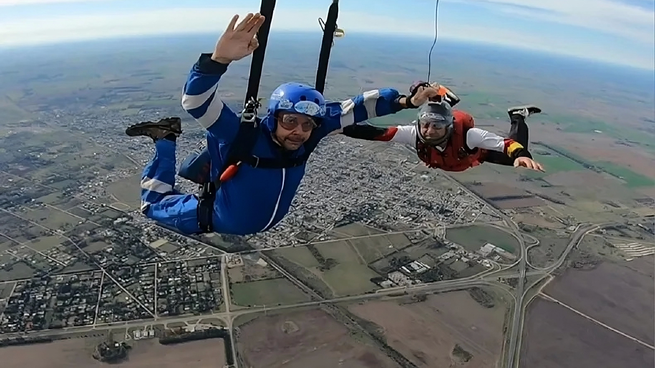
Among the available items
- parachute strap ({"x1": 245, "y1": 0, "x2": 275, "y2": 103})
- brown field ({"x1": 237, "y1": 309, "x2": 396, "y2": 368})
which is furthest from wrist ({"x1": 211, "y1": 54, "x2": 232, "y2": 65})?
brown field ({"x1": 237, "y1": 309, "x2": 396, "y2": 368})

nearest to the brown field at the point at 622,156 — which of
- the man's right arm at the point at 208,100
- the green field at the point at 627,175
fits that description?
the green field at the point at 627,175

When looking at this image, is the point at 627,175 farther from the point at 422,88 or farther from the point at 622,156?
the point at 422,88

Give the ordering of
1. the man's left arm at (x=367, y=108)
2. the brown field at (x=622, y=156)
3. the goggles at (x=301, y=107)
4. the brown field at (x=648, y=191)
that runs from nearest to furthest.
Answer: the goggles at (x=301, y=107) → the man's left arm at (x=367, y=108) → the brown field at (x=648, y=191) → the brown field at (x=622, y=156)

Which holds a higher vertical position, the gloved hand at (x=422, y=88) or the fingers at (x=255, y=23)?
the fingers at (x=255, y=23)

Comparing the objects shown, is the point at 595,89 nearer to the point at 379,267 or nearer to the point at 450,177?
the point at 450,177

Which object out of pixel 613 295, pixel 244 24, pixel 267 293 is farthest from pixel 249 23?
pixel 613 295

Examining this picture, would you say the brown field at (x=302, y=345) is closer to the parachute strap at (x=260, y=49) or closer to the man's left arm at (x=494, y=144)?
the man's left arm at (x=494, y=144)

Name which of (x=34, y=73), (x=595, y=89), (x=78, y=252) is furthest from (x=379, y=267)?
(x=595, y=89)
